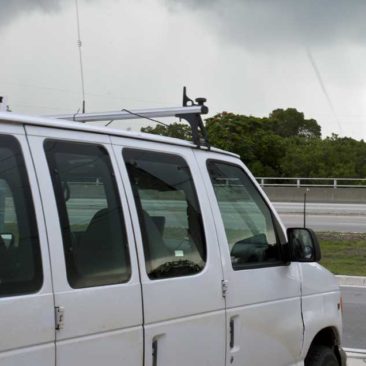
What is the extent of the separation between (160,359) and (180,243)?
0.67 m

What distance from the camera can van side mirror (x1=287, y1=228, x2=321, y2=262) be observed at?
13.3 ft

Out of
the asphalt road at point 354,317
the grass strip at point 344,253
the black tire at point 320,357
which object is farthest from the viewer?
the grass strip at point 344,253

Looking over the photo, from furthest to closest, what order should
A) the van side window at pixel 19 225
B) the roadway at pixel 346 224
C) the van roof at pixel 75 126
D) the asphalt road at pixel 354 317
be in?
1. the roadway at pixel 346 224
2. the asphalt road at pixel 354 317
3. the van roof at pixel 75 126
4. the van side window at pixel 19 225

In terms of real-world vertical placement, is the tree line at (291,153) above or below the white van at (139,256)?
above

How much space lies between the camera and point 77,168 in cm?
278

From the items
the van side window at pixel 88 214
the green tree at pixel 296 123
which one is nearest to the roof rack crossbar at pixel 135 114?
the van side window at pixel 88 214

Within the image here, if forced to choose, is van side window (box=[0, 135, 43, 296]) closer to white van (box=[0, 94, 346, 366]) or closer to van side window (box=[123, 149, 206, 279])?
white van (box=[0, 94, 346, 366])

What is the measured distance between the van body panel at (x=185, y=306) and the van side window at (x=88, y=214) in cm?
10

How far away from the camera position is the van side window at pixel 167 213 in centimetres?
302

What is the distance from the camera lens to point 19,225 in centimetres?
245

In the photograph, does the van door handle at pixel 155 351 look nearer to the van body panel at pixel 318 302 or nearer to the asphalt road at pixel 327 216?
the van body panel at pixel 318 302

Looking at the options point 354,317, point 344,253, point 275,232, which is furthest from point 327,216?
point 275,232

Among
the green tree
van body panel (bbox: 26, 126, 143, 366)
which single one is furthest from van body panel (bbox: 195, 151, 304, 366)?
the green tree

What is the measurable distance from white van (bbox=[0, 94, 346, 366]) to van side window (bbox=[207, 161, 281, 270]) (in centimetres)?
1
